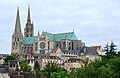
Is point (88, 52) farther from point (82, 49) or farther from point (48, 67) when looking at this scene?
point (48, 67)

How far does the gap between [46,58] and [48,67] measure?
46476 mm

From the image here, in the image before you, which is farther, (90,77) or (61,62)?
(61,62)

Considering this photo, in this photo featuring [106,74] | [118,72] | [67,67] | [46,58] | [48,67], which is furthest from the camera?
[46,58]

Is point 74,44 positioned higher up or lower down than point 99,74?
higher up

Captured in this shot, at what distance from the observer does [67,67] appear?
15788 cm

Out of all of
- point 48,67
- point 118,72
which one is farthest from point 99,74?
point 48,67

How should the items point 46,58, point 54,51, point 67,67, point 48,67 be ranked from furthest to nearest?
point 54,51 < point 46,58 < point 67,67 < point 48,67

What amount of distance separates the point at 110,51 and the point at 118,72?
1680 inches

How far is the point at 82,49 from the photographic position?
626ft

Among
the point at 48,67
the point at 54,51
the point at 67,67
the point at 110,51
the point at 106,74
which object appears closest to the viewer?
the point at 106,74

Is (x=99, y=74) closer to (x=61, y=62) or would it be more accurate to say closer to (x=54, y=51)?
(x=61, y=62)

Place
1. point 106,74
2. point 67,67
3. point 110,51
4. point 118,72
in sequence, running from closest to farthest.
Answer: point 118,72 → point 106,74 → point 110,51 → point 67,67

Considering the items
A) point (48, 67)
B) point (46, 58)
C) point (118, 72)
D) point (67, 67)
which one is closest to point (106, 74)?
point (118, 72)

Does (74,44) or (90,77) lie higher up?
(74,44)
